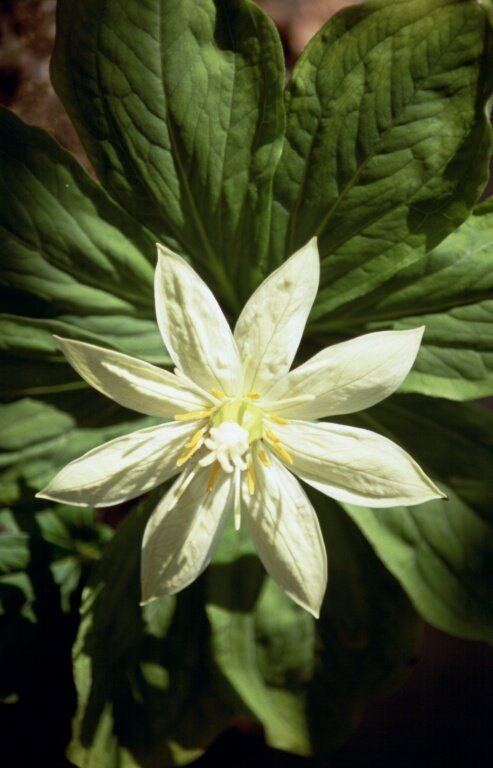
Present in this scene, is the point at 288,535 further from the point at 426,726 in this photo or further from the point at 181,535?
the point at 426,726

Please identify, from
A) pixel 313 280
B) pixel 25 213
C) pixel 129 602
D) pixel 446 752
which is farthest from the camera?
pixel 446 752

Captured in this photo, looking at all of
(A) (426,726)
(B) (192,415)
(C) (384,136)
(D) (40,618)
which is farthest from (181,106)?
(A) (426,726)

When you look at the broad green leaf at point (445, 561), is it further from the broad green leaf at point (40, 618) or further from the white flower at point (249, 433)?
the broad green leaf at point (40, 618)

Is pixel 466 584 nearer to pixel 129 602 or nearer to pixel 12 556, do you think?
pixel 129 602

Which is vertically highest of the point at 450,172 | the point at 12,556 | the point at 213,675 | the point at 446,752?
the point at 450,172

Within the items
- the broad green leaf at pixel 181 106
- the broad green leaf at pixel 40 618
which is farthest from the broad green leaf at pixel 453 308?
the broad green leaf at pixel 40 618

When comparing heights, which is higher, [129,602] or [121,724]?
[129,602]

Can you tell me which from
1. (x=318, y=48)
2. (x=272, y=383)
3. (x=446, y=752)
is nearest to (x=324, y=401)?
(x=272, y=383)
